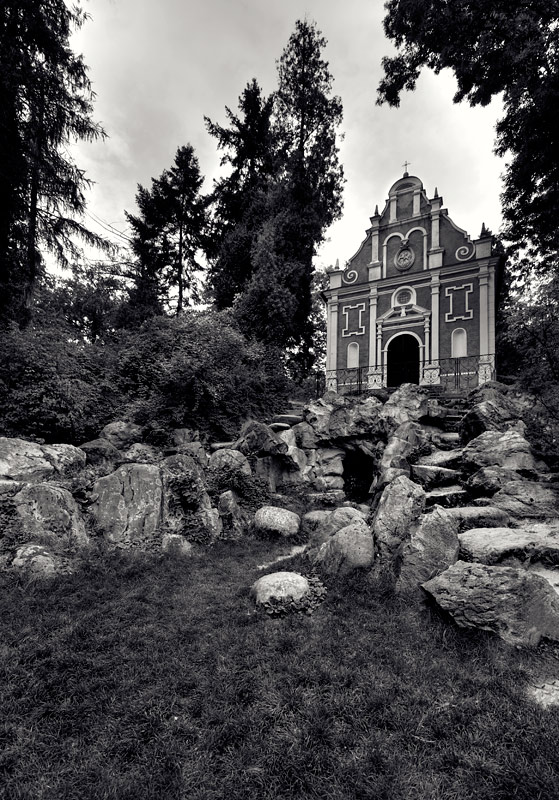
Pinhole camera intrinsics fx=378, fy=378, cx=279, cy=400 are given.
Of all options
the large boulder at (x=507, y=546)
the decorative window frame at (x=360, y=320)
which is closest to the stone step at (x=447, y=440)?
the large boulder at (x=507, y=546)

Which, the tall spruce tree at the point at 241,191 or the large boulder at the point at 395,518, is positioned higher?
the tall spruce tree at the point at 241,191

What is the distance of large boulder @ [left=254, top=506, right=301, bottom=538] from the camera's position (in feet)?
23.4

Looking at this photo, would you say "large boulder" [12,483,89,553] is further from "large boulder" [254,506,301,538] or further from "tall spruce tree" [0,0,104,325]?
"tall spruce tree" [0,0,104,325]

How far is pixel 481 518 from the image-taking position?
5.86 m

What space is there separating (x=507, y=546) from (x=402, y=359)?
1634cm

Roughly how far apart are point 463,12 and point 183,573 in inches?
637

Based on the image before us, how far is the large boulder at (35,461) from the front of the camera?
635 centimetres

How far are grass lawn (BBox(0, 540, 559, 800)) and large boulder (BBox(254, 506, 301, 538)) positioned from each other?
2655mm

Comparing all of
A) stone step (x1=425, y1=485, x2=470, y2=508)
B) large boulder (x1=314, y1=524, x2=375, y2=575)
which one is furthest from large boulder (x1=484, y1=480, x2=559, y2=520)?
large boulder (x1=314, y1=524, x2=375, y2=575)

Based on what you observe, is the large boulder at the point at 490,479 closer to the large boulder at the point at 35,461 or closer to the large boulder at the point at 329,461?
the large boulder at the point at 329,461

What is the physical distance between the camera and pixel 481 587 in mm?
3756

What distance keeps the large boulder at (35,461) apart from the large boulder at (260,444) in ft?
12.1

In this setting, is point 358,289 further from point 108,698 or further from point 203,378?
point 108,698

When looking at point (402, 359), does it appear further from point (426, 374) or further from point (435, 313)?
point (435, 313)
